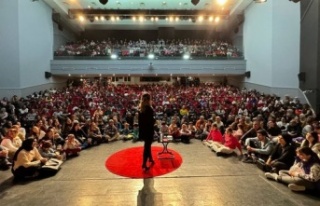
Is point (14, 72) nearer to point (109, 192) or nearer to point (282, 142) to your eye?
point (109, 192)

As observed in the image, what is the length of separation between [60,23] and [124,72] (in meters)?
6.90

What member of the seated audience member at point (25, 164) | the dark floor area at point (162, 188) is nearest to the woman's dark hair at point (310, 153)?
the dark floor area at point (162, 188)

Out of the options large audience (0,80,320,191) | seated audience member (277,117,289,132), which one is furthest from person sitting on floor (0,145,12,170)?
seated audience member (277,117,289,132)

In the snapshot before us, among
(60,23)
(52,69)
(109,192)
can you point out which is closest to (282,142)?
(109,192)

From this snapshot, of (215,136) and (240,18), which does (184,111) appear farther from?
(240,18)

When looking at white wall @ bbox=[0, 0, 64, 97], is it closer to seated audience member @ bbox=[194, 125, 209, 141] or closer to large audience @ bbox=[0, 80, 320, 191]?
large audience @ bbox=[0, 80, 320, 191]

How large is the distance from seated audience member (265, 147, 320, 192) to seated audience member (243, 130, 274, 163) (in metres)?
1.22

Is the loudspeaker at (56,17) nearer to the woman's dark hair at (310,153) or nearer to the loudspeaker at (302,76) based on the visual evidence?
the loudspeaker at (302,76)

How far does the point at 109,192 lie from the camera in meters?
4.93

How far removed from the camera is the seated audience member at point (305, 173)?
184 inches

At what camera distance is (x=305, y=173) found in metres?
4.83

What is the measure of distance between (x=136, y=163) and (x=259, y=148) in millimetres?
3113

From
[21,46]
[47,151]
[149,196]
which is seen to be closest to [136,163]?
[149,196]

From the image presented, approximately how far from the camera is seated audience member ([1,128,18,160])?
6770 mm
